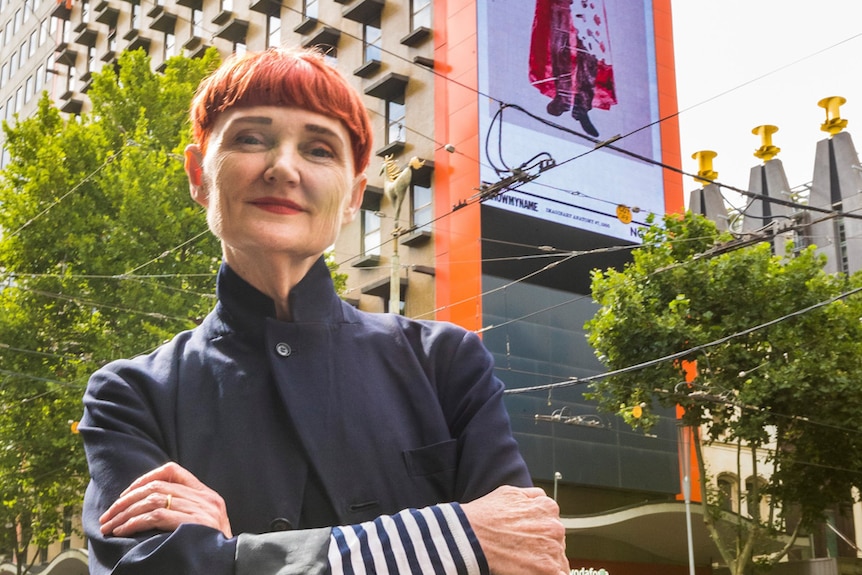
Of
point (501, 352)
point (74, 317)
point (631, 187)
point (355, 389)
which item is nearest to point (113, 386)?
point (355, 389)

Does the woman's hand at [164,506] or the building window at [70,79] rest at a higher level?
the building window at [70,79]

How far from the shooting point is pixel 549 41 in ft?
80.5

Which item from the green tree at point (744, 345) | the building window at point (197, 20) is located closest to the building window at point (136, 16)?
the building window at point (197, 20)

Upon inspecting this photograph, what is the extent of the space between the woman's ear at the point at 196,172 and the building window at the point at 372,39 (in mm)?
23858

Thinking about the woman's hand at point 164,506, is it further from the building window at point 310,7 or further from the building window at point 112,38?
the building window at point 112,38

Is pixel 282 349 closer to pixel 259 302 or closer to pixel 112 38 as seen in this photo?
pixel 259 302

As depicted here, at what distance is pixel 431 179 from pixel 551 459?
7.07 meters

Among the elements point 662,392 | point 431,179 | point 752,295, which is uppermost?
point 431,179

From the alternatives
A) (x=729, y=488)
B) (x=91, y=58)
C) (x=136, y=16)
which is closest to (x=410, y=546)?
(x=729, y=488)

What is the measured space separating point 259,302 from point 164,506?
0.46 metres

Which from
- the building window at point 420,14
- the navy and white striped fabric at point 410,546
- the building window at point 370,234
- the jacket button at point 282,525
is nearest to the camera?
the navy and white striped fabric at point 410,546

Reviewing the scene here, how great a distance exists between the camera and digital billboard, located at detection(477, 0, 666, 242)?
77.2 ft

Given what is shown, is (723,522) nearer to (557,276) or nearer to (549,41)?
(557,276)

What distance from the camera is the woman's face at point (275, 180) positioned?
6.40 feet
